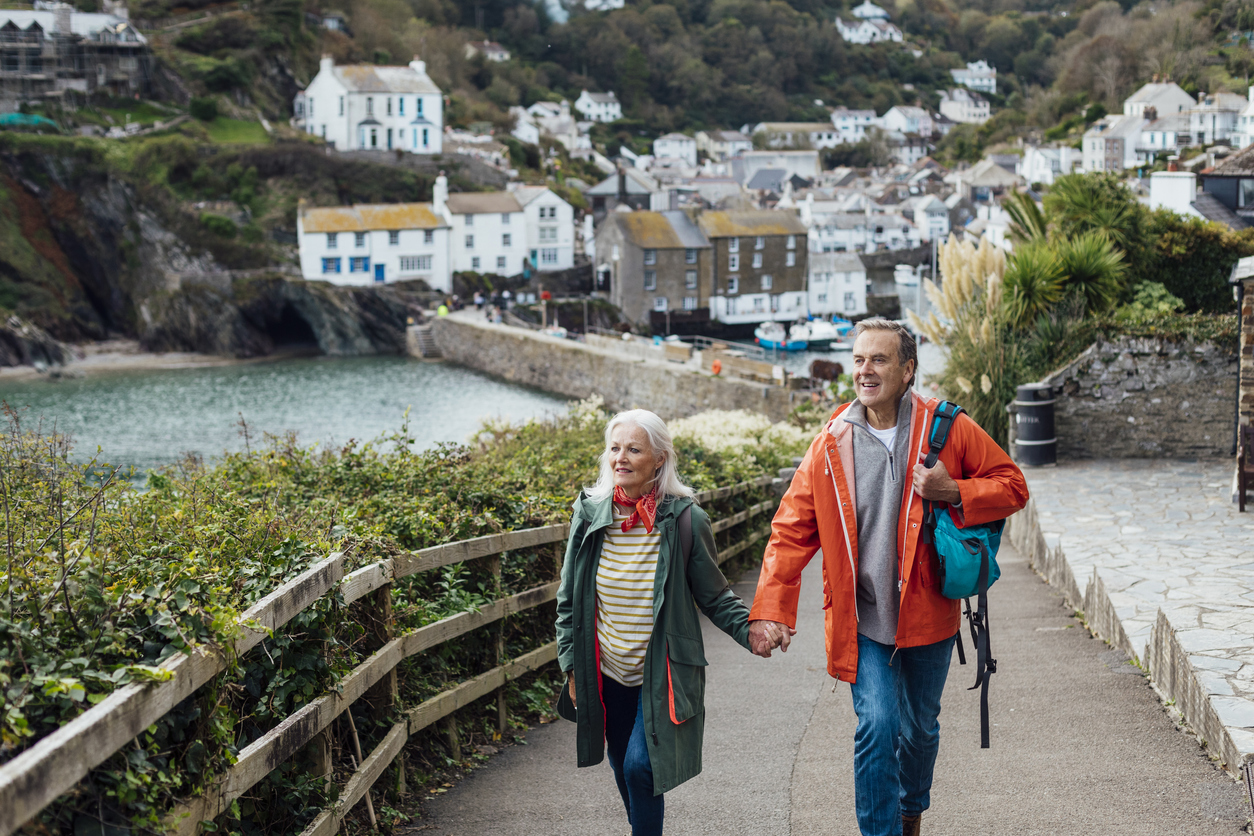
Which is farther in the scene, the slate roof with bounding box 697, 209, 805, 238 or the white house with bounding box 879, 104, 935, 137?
the white house with bounding box 879, 104, 935, 137

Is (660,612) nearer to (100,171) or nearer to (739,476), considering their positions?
(739,476)

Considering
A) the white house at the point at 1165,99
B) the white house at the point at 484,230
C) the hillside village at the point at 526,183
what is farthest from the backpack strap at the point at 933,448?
the white house at the point at 1165,99

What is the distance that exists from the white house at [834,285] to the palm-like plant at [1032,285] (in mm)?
54677

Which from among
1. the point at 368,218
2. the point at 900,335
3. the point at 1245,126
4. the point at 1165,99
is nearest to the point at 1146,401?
the point at 900,335

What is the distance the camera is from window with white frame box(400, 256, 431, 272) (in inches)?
2434

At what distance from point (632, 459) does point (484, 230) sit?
62292 millimetres

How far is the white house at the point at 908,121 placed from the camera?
155 m

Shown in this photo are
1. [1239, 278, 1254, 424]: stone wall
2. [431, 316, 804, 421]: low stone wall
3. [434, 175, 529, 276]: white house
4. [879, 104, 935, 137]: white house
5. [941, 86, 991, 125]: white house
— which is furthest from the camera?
[941, 86, 991, 125]: white house

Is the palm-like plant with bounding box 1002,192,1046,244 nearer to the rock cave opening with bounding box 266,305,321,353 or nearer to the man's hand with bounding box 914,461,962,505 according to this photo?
the man's hand with bounding box 914,461,962,505

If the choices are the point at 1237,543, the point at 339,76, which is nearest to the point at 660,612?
the point at 1237,543

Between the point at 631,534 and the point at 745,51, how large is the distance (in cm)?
16515

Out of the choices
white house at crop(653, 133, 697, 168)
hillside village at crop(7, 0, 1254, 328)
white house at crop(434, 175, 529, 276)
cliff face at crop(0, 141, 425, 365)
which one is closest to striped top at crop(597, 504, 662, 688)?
hillside village at crop(7, 0, 1254, 328)

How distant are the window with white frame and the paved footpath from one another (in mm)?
57623

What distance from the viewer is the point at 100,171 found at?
2424 inches
